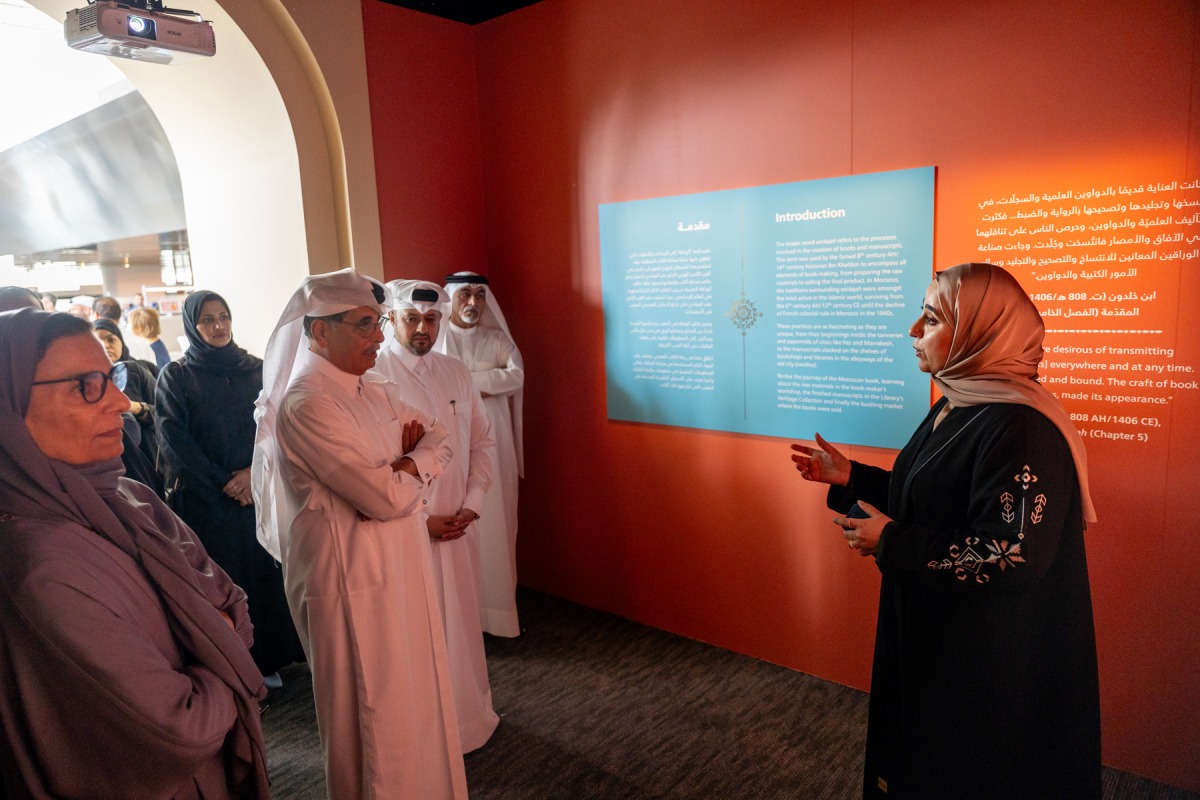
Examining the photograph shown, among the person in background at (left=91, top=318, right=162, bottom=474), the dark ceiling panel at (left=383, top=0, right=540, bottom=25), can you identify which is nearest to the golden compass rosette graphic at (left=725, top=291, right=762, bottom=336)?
the dark ceiling panel at (left=383, top=0, right=540, bottom=25)

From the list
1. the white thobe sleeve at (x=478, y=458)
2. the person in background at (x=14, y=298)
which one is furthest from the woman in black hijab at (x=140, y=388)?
the white thobe sleeve at (x=478, y=458)

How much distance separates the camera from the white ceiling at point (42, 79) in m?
5.82

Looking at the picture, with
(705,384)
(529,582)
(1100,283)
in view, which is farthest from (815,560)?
(529,582)

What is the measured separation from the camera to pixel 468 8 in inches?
166

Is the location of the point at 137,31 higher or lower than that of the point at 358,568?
higher

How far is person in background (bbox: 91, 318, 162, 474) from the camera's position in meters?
3.76

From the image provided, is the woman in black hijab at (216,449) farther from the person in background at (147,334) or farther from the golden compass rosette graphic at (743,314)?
the golden compass rosette graphic at (743,314)

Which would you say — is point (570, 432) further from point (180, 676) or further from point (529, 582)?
point (180, 676)

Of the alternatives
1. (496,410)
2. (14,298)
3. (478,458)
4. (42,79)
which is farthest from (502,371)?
(42,79)

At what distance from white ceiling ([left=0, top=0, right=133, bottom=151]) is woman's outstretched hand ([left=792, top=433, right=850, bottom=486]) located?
6.27 metres

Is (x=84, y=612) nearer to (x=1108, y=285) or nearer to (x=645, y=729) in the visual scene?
(x=645, y=729)

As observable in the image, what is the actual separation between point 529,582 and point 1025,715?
3.23m

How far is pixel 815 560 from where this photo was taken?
129 inches

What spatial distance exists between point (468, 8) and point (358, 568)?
3.39 meters
